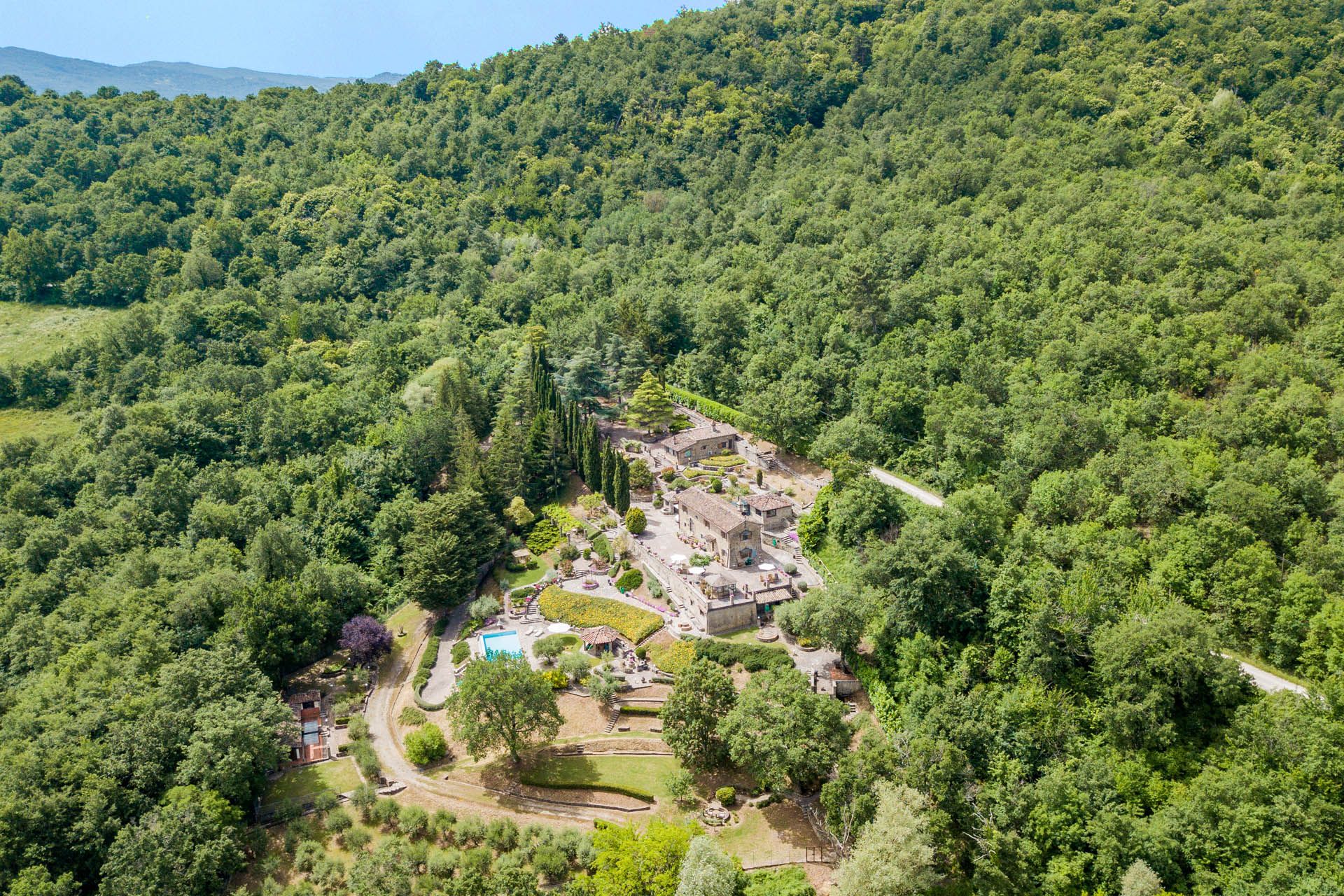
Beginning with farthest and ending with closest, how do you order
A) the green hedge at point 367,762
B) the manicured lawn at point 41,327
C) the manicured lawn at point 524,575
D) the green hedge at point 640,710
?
the manicured lawn at point 41,327 → the manicured lawn at point 524,575 → the green hedge at point 640,710 → the green hedge at point 367,762

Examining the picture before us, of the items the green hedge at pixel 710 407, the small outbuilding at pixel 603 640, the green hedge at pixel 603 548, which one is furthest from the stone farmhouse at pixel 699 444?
the small outbuilding at pixel 603 640

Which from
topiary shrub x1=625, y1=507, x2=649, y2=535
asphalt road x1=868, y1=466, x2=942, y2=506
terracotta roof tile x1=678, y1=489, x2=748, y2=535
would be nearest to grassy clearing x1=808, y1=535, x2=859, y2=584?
asphalt road x1=868, y1=466, x2=942, y2=506

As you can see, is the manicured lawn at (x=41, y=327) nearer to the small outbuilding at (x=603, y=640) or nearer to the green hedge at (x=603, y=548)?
the green hedge at (x=603, y=548)

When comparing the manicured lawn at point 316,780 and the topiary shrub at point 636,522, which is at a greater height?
the topiary shrub at point 636,522

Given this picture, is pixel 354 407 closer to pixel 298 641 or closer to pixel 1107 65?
pixel 298 641

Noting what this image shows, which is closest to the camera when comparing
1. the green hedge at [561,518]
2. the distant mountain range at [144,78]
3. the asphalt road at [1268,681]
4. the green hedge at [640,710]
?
the asphalt road at [1268,681]

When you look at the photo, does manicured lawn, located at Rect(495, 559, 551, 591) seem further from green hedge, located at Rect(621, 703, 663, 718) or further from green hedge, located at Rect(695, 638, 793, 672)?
green hedge, located at Rect(695, 638, 793, 672)

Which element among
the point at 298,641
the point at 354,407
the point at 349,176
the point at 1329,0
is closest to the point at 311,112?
the point at 349,176
